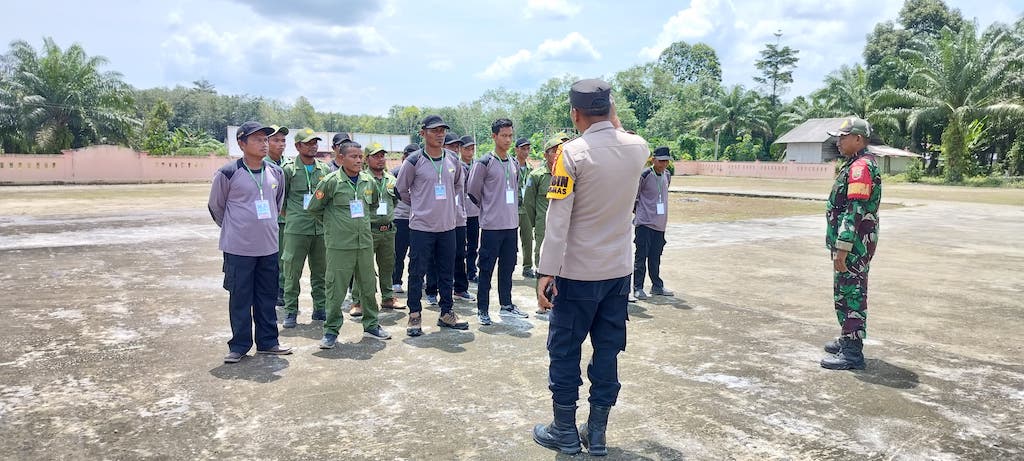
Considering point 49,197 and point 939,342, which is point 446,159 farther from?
point 49,197

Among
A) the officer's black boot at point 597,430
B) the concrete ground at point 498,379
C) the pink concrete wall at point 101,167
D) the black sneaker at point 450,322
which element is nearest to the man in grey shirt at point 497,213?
the black sneaker at point 450,322

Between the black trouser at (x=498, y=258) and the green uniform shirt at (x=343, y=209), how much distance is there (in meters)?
1.18

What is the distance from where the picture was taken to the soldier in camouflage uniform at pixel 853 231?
4.71 metres

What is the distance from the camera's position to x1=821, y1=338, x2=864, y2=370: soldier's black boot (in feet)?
15.8

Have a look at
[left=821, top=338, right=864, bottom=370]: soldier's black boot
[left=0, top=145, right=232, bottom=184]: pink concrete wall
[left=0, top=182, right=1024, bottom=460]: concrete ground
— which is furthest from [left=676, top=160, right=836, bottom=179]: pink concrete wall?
[left=821, top=338, right=864, bottom=370]: soldier's black boot

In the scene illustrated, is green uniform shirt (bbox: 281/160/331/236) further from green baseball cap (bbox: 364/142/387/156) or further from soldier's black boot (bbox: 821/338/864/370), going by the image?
soldier's black boot (bbox: 821/338/864/370)

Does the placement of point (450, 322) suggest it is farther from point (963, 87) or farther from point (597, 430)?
point (963, 87)

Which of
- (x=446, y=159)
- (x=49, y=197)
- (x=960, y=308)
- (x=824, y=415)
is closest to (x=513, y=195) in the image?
(x=446, y=159)

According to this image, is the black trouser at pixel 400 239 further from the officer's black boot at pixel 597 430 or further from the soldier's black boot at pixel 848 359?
the soldier's black boot at pixel 848 359

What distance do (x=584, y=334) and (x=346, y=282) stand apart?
2.65m

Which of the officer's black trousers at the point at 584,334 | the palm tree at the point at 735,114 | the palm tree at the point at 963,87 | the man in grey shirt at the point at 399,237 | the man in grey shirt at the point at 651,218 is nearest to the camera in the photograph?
the officer's black trousers at the point at 584,334

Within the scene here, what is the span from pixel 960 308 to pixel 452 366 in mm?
5467

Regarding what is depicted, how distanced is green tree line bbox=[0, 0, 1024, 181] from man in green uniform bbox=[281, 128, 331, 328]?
2763 cm

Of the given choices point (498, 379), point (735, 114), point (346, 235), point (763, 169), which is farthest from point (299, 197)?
point (735, 114)
